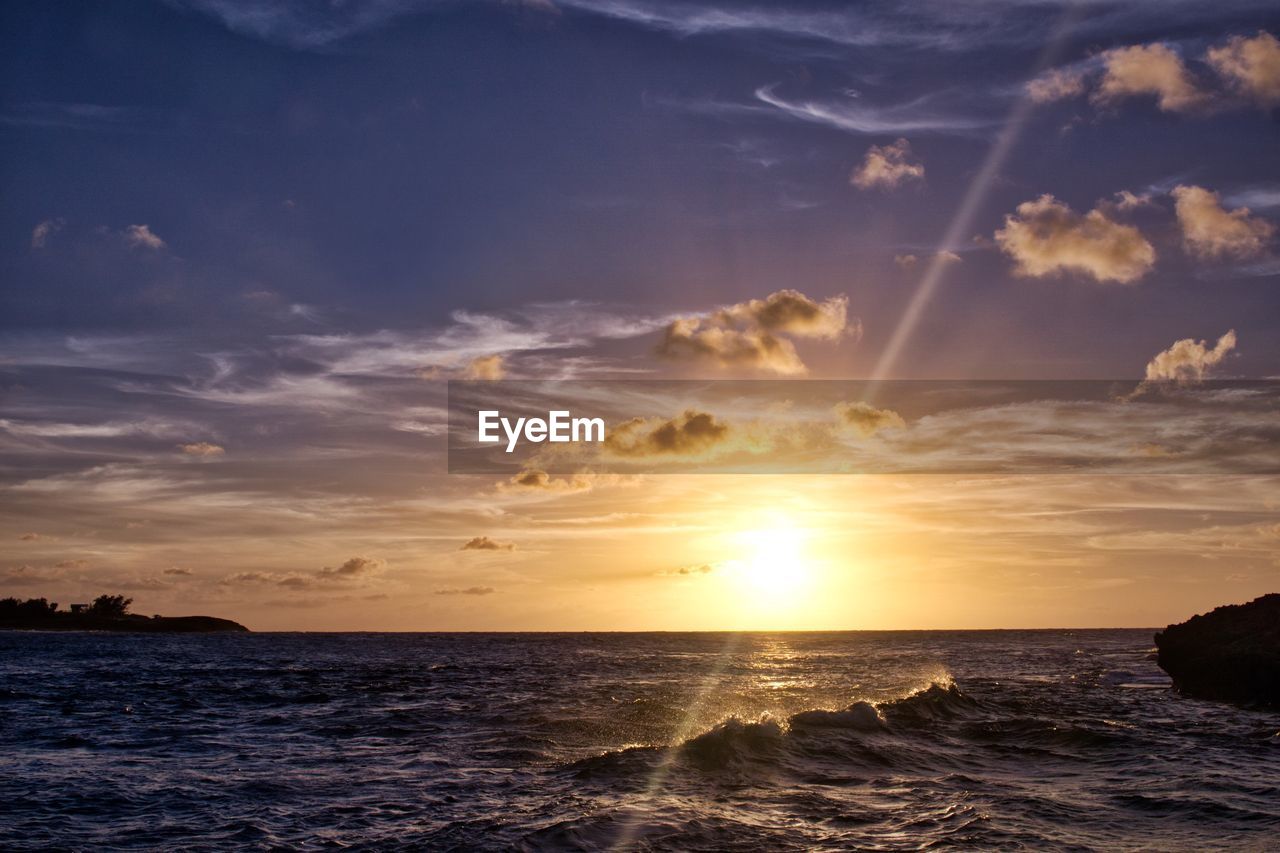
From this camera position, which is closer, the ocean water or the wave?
the ocean water

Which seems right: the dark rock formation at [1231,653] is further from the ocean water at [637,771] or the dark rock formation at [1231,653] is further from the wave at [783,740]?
the wave at [783,740]

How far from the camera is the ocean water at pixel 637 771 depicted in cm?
1705

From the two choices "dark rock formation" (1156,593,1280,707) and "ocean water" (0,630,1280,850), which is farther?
"dark rock formation" (1156,593,1280,707)

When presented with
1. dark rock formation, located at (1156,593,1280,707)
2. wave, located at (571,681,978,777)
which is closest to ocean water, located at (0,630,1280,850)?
wave, located at (571,681,978,777)

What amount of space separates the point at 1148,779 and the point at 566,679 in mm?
39019

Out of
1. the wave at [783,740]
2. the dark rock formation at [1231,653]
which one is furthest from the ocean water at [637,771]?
the dark rock formation at [1231,653]

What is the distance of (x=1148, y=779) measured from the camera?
22.1 meters

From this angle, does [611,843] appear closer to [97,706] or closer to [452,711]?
[452,711]

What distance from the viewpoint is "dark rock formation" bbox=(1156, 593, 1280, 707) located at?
39.4 meters

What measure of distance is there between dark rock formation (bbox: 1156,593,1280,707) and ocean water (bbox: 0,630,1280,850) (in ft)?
8.02

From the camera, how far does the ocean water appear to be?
55.9ft

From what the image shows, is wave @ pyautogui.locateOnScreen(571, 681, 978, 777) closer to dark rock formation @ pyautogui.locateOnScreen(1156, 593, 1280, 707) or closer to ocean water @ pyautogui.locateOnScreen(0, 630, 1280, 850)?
ocean water @ pyautogui.locateOnScreen(0, 630, 1280, 850)

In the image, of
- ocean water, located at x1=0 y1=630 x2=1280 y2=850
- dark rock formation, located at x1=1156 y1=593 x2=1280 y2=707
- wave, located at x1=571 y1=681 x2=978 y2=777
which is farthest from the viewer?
dark rock formation, located at x1=1156 y1=593 x2=1280 y2=707

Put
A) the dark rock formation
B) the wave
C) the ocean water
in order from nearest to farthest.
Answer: the ocean water, the wave, the dark rock formation
